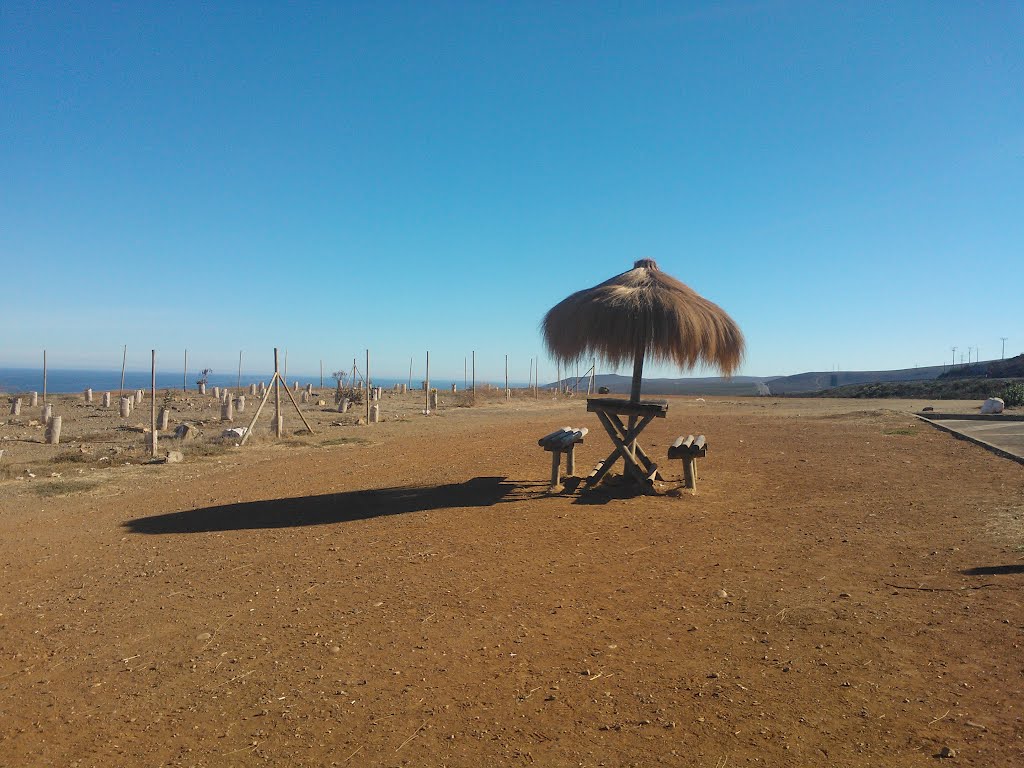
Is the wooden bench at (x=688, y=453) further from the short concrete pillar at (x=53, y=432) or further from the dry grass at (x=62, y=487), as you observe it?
the short concrete pillar at (x=53, y=432)

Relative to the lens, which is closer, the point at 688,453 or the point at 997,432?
the point at 688,453

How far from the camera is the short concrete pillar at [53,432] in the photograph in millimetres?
13406

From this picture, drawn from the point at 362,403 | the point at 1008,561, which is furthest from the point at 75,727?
the point at 362,403

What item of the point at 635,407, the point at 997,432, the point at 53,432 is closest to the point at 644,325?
the point at 635,407

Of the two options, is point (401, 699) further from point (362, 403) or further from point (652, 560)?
point (362, 403)

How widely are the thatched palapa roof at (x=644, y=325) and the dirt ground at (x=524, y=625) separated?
1603 mm

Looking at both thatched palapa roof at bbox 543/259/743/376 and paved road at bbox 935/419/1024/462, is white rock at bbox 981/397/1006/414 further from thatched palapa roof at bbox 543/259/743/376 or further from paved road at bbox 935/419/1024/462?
thatched palapa roof at bbox 543/259/743/376

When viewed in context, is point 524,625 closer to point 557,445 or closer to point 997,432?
point 557,445

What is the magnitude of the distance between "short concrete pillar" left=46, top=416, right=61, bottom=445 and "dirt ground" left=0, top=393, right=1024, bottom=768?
21.0ft

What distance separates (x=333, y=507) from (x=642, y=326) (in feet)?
13.2

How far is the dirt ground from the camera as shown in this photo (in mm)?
2650

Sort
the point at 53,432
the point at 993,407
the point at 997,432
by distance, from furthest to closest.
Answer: the point at 993,407
the point at 53,432
the point at 997,432

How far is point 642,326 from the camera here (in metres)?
7.48

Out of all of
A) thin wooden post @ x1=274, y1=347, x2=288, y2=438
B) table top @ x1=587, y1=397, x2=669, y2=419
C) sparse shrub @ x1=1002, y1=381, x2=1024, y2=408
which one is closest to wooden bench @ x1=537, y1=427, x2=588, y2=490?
table top @ x1=587, y1=397, x2=669, y2=419
